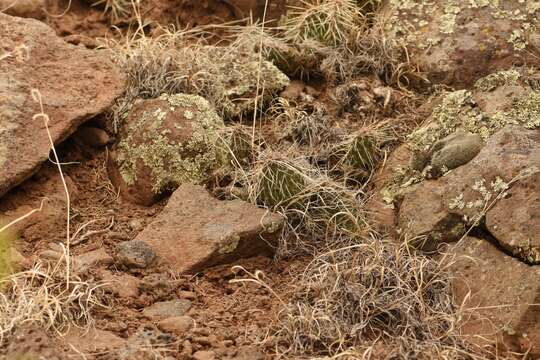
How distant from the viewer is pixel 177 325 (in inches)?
143

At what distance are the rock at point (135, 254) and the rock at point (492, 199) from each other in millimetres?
1044

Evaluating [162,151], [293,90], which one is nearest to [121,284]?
Result: [162,151]

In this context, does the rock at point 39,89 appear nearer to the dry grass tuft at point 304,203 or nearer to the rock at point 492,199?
the dry grass tuft at point 304,203

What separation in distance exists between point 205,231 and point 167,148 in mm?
556

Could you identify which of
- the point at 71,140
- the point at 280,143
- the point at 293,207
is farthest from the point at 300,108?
the point at 71,140

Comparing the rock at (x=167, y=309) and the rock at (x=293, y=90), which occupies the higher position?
the rock at (x=293, y=90)

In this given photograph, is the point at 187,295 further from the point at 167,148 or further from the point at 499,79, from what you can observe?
the point at 499,79

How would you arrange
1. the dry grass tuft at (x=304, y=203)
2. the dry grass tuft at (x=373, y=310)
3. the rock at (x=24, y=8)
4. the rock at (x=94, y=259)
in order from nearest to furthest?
the dry grass tuft at (x=373, y=310)
the rock at (x=94, y=259)
the dry grass tuft at (x=304, y=203)
the rock at (x=24, y=8)

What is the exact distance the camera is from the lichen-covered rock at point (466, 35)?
4.95 meters

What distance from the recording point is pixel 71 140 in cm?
455

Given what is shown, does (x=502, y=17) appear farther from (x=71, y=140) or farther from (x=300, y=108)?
(x=71, y=140)

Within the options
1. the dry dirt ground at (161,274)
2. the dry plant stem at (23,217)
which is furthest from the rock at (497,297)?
the dry plant stem at (23,217)

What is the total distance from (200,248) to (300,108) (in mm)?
1132

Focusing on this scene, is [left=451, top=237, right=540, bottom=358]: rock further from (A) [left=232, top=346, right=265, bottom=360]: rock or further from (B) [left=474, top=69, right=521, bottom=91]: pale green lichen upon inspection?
(B) [left=474, top=69, right=521, bottom=91]: pale green lichen
